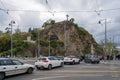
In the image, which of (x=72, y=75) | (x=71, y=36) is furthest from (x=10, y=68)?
(x=71, y=36)

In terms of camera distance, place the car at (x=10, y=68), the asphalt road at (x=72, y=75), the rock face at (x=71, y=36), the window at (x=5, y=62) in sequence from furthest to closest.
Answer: the rock face at (x=71, y=36) < the window at (x=5, y=62) < the car at (x=10, y=68) < the asphalt road at (x=72, y=75)

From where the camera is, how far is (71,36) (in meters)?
101

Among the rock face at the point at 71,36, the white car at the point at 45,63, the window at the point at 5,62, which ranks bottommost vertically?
the white car at the point at 45,63

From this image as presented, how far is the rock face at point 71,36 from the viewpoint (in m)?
98.2

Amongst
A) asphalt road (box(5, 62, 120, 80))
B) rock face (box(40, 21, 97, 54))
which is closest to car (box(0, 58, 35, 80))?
asphalt road (box(5, 62, 120, 80))

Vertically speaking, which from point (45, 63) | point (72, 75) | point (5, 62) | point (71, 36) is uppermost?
point (71, 36)

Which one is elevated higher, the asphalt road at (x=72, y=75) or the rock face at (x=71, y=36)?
the rock face at (x=71, y=36)

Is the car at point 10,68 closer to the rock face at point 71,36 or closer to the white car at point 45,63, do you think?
the white car at point 45,63

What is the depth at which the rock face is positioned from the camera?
3866 inches

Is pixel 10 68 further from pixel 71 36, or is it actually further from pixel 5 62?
pixel 71 36

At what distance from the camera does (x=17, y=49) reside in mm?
85688

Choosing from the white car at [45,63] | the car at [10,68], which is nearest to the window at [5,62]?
the car at [10,68]

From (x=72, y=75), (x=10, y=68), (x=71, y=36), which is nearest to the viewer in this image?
(x=10, y=68)

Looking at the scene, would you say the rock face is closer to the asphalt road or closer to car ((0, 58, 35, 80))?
the asphalt road
